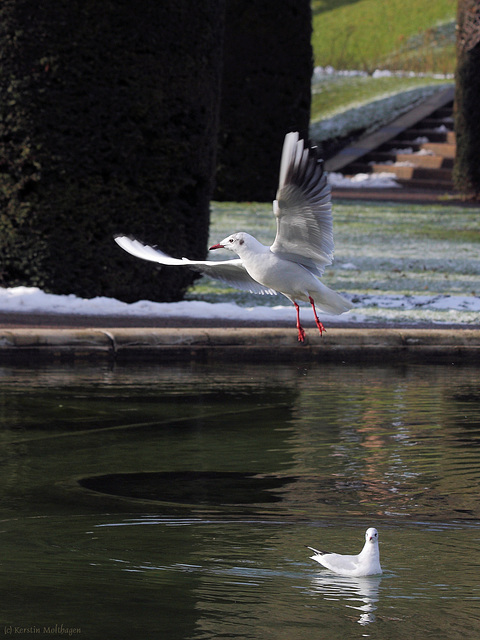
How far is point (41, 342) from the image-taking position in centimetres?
1111

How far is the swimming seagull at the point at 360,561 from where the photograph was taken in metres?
5.20

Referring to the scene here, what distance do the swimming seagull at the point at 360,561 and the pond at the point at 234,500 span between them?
0.15ft

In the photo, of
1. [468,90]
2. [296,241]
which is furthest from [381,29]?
[296,241]

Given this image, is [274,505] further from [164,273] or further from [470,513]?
[164,273]

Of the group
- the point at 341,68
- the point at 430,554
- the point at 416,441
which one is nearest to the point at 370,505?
the point at 430,554

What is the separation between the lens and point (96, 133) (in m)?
13.5

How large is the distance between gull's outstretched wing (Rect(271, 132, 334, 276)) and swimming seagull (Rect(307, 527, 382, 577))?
260 cm

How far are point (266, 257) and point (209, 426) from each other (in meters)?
1.34

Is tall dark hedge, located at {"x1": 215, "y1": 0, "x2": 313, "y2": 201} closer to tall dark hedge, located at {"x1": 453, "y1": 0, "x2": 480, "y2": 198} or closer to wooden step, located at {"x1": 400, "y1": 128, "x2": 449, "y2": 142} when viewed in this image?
tall dark hedge, located at {"x1": 453, "y1": 0, "x2": 480, "y2": 198}

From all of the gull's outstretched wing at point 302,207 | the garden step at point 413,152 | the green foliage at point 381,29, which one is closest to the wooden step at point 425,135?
the garden step at point 413,152

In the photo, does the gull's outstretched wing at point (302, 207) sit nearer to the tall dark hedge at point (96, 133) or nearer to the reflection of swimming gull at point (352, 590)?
the reflection of swimming gull at point (352, 590)

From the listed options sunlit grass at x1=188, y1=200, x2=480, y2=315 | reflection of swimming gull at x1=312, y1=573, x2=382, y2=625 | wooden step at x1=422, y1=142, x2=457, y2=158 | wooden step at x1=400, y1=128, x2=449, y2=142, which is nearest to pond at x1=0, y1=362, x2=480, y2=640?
reflection of swimming gull at x1=312, y1=573, x2=382, y2=625

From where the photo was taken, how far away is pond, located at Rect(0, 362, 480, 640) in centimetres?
487

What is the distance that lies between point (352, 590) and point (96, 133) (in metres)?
9.01
